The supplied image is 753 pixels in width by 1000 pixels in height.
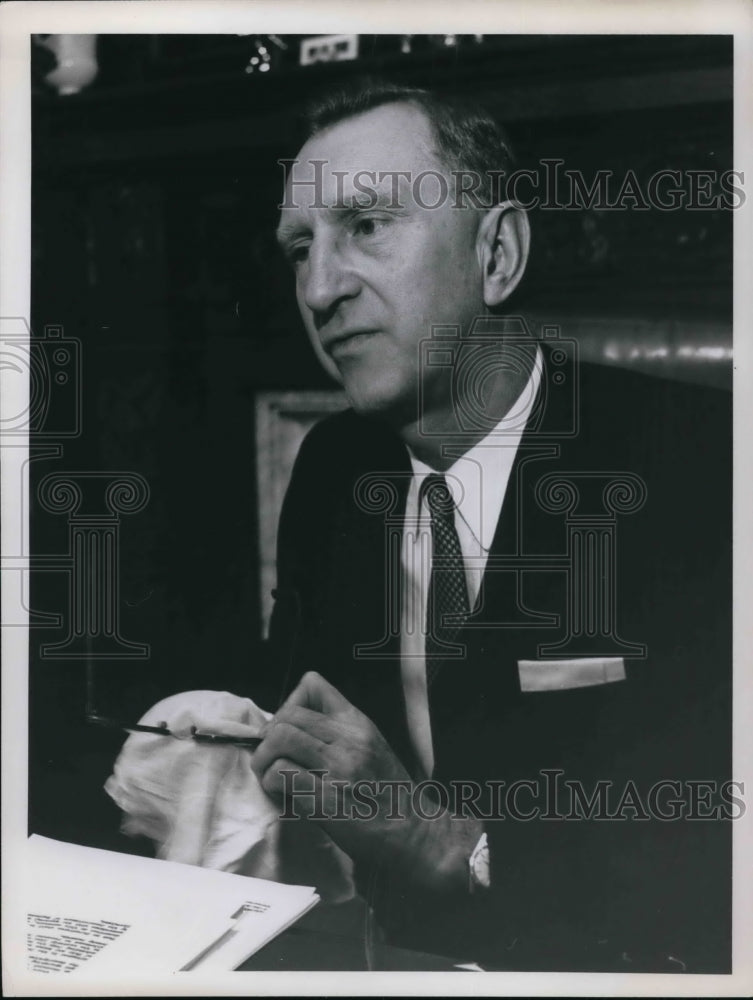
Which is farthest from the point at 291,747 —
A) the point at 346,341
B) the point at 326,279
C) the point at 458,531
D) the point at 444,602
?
the point at 326,279

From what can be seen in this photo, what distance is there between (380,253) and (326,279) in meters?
0.13

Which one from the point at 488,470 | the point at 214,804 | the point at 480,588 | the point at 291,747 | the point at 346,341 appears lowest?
the point at 214,804

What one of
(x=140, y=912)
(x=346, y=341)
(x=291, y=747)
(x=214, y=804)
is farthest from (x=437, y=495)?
(x=140, y=912)

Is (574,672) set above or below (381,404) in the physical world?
below

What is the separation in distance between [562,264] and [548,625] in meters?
0.79

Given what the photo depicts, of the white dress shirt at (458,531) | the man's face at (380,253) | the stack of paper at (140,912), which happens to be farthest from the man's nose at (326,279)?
the stack of paper at (140,912)

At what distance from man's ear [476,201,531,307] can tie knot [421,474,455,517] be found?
40 centimetres

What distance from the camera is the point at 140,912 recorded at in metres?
2.36

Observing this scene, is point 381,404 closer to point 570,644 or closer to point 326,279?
point 326,279

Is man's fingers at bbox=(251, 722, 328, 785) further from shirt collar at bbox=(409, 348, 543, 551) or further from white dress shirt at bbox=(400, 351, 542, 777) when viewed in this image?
shirt collar at bbox=(409, 348, 543, 551)

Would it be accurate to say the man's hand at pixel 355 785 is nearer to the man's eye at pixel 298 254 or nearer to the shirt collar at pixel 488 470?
the shirt collar at pixel 488 470

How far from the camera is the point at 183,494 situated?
232cm

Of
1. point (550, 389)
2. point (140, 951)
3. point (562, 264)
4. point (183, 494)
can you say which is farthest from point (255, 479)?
point (140, 951)

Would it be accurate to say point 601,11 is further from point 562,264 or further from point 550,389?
point 550,389
